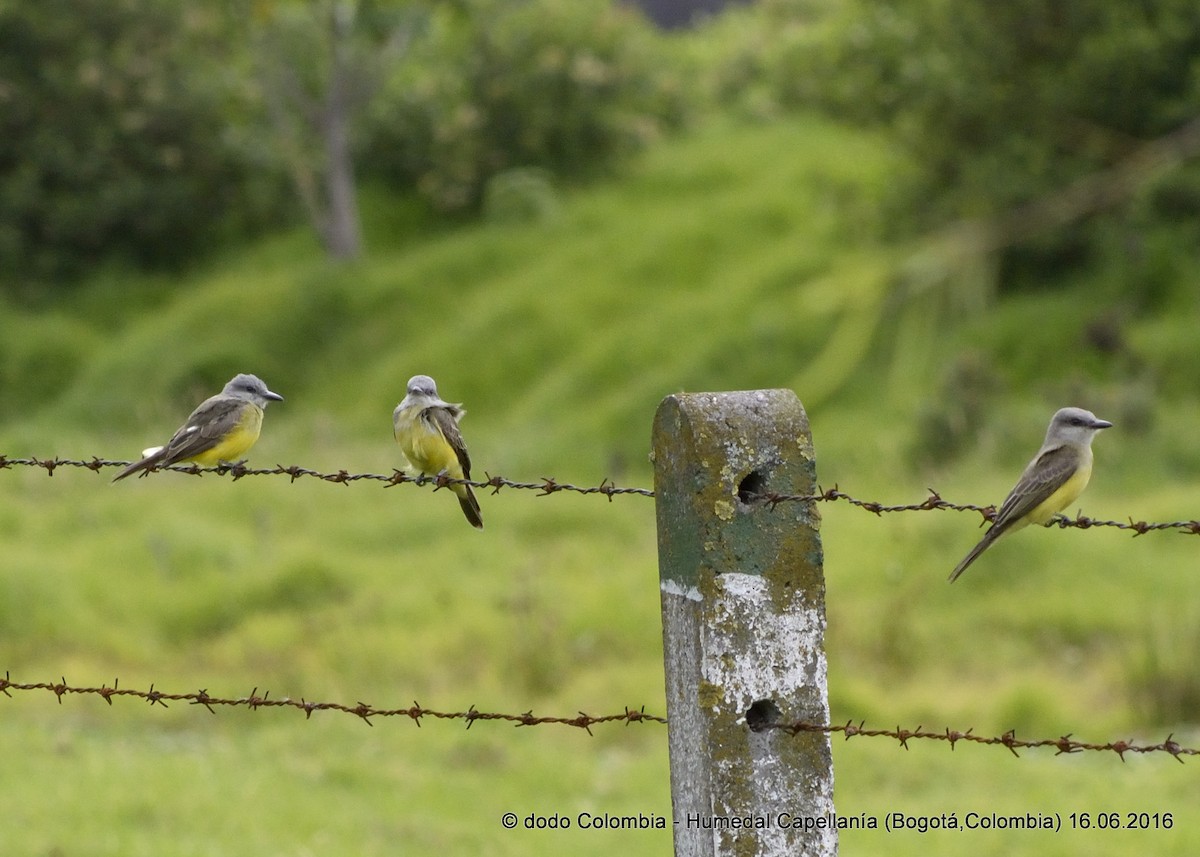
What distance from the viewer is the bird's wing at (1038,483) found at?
17.1ft

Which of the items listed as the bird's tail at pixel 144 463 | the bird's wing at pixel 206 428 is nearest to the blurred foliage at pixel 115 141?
the bird's wing at pixel 206 428

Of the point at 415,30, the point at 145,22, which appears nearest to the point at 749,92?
the point at 415,30

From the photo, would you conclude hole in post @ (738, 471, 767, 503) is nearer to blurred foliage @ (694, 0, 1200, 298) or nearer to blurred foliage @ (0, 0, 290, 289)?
blurred foliage @ (694, 0, 1200, 298)

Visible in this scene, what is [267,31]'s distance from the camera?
873 inches

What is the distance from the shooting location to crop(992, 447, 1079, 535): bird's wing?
17.1 feet

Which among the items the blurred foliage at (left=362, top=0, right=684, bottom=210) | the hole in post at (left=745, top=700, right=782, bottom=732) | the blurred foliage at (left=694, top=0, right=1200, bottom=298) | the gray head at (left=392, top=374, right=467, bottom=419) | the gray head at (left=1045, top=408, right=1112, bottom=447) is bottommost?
the hole in post at (left=745, top=700, right=782, bottom=732)

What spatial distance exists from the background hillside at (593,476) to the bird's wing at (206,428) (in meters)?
2.01

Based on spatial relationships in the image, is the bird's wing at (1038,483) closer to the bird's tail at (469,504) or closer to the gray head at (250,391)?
the bird's tail at (469,504)

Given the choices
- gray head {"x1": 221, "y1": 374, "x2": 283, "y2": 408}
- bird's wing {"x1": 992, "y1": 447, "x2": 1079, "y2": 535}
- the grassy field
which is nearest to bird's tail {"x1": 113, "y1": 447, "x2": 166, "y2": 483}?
gray head {"x1": 221, "y1": 374, "x2": 283, "y2": 408}

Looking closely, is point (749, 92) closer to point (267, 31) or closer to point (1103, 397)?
point (267, 31)

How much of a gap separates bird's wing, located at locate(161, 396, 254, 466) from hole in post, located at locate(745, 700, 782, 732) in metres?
3.19

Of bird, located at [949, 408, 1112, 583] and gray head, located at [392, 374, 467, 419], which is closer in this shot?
bird, located at [949, 408, 1112, 583]

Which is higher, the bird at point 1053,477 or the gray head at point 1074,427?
the gray head at point 1074,427

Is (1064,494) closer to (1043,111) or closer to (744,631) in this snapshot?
(744,631)
